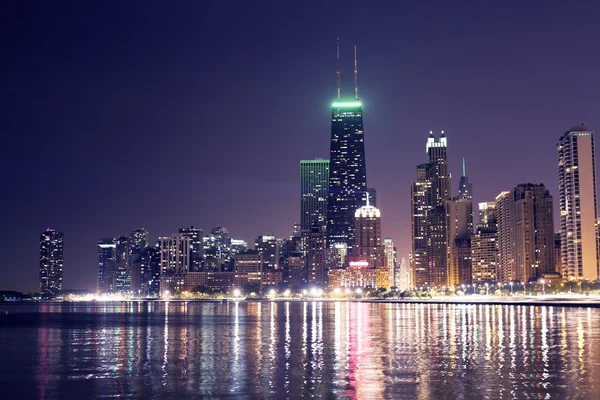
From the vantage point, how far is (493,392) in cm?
3875

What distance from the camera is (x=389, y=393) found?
38.2 m

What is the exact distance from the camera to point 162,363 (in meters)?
54.2

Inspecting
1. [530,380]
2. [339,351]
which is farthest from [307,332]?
[530,380]

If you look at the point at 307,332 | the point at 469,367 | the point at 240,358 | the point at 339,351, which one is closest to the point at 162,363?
the point at 240,358

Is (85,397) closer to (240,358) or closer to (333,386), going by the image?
(333,386)

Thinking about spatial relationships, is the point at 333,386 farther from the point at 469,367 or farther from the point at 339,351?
the point at 339,351

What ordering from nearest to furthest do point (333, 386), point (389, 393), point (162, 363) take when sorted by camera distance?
point (389, 393) < point (333, 386) < point (162, 363)

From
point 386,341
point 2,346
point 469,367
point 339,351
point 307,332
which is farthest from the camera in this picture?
point 307,332

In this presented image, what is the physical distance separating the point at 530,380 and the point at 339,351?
67.9 ft

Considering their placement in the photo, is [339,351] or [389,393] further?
[339,351]

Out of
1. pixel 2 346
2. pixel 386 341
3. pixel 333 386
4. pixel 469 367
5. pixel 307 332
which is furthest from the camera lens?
pixel 307 332

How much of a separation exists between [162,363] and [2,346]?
94.7 feet

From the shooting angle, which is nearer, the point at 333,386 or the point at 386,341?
the point at 333,386

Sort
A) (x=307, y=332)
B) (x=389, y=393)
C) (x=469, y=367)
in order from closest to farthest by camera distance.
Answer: (x=389, y=393) < (x=469, y=367) < (x=307, y=332)
